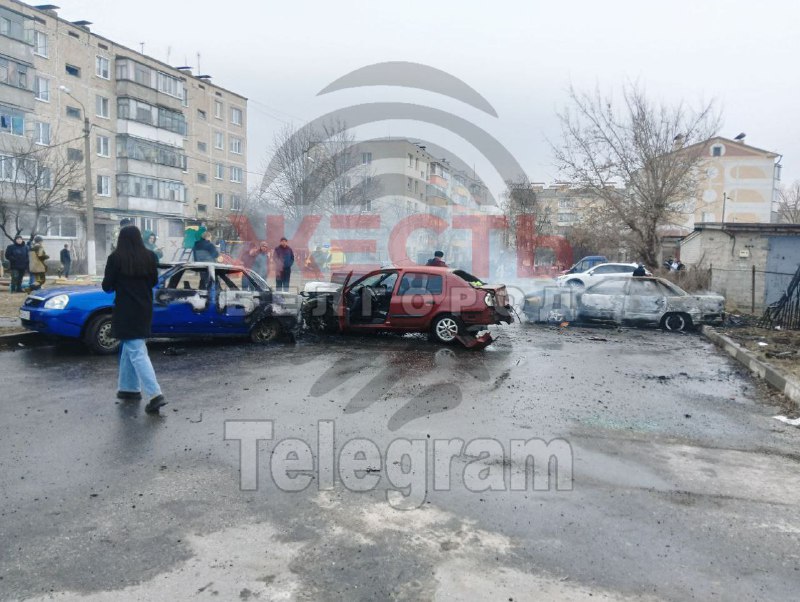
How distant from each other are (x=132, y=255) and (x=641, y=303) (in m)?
12.7

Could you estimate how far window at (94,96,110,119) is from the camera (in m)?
42.4

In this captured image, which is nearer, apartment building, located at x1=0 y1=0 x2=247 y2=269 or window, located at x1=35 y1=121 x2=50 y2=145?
apartment building, located at x1=0 y1=0 x2=247 y2=269

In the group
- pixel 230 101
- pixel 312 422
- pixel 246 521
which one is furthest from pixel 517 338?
pixel 230 101

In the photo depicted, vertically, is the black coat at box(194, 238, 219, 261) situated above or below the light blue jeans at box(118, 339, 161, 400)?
above

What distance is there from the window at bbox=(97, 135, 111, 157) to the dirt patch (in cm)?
4181

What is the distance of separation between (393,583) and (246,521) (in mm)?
1153

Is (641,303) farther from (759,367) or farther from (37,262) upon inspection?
(37,262)

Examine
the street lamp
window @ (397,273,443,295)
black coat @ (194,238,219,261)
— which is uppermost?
the street lamp

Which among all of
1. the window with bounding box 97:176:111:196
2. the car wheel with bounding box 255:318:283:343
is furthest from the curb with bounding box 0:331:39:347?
the window with bounding box 97:176:111:196

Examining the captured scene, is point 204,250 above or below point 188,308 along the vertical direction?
above

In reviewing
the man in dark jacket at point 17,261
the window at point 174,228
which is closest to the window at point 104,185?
the window at point 174,228

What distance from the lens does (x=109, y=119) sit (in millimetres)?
43281

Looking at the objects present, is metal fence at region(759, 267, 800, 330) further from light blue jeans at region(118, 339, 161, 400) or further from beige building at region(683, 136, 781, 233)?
beige building at region(683, 136, 781, 233)

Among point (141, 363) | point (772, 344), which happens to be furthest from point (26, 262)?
point (772, 344)
